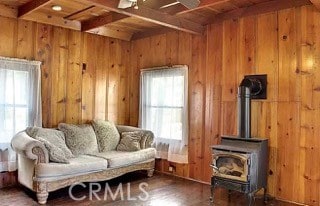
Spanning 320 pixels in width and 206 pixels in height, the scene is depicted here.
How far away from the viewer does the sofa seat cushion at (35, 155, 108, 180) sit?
3.46 meters

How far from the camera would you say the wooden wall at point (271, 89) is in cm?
351

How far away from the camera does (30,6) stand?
12.7 feet

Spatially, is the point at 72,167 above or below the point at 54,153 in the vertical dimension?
below

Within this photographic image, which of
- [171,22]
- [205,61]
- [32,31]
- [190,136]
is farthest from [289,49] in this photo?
[32,31]

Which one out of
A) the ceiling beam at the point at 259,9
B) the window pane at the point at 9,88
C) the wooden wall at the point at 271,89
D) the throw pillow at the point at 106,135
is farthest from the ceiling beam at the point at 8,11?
the ceiling beam at the point at 259,9

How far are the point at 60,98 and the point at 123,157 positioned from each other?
150 centimetres

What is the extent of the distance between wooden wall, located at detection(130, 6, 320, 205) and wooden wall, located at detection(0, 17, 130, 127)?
1377mm

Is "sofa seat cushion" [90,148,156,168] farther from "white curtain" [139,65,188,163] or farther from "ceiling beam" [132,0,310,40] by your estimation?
"ceiling beam" [132,0,310,40]

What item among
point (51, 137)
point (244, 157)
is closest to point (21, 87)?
point (51, 137)

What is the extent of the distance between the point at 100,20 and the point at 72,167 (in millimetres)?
2341

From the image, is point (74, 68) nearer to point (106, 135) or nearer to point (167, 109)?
point (106, 135)

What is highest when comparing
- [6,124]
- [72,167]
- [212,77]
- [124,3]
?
[124,3]

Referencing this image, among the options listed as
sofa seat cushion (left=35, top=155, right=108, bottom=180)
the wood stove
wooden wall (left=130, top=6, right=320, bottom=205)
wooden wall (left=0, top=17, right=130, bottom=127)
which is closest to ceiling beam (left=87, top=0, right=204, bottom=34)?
wooden wall (left=130, top=6, right=320, bottom=205)

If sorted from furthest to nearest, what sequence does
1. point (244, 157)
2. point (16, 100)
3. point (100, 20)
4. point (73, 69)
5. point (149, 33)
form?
point (149, 33) → point (73, 69) → point (100, 20) → point (16, 100) → point (244, 157)
